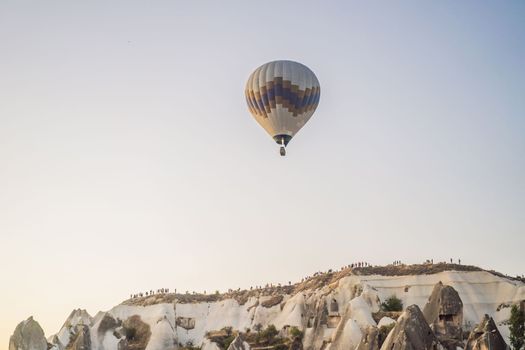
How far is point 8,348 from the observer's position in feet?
167

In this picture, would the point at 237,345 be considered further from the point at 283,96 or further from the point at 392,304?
the point at 392,304

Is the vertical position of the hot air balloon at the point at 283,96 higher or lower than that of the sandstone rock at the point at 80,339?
higher

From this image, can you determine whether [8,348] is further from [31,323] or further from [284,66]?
[284,66]

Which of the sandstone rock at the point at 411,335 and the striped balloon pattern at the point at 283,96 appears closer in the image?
the sandstone rock at the point at 411,335

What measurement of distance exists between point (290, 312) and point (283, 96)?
26.5m

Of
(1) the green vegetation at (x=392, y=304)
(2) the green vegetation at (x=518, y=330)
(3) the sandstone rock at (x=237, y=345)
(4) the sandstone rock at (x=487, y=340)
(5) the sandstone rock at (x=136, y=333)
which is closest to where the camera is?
(4) the sandstone rock at (x=487, y=340)

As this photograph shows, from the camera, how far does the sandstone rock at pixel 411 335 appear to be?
990 inches

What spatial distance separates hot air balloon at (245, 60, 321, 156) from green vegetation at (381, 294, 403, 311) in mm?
22882

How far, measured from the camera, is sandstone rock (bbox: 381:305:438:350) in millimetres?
25141

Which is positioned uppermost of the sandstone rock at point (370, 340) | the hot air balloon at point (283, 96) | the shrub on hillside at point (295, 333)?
the hot air balloon at point (283, 96)

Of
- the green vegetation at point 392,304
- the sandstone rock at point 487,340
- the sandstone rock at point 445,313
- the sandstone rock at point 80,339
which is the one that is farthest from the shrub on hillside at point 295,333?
the sandstone rock at point 487,340

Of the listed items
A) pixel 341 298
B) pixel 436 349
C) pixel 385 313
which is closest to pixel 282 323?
pixel 341 298

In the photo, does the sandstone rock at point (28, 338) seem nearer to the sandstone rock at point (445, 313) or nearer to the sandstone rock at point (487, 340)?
the sandstone rock at point (445, 313)

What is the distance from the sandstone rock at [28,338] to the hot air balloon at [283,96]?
85.2ft
